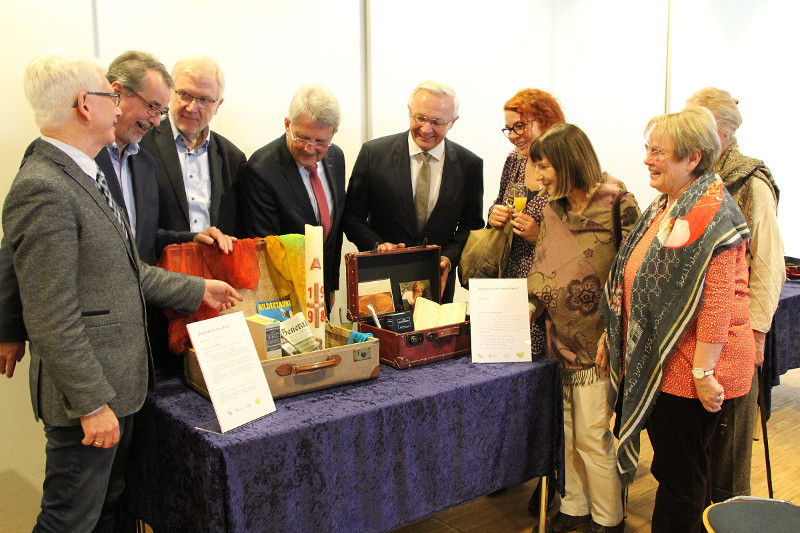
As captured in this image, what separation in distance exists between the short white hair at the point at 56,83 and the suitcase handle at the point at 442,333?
1223 millimetres

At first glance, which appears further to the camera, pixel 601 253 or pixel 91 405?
pixel 601 253

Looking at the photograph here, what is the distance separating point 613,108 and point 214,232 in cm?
366

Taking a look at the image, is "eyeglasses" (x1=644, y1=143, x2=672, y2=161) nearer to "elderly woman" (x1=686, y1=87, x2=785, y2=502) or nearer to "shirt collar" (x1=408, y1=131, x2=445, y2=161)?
"elderly woman" (x1=686, y1=87, x2=785, y2=502)

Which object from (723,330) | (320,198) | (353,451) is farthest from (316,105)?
(723,330)

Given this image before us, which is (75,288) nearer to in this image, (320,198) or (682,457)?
(320,198)

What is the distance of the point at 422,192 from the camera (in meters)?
2.76

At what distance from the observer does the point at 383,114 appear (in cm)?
340

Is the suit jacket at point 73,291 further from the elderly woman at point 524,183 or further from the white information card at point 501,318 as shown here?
the elderly woman at point 524,183

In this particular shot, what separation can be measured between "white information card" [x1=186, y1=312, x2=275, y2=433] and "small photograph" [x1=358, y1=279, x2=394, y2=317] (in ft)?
2.06

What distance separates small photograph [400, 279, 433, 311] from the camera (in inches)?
93.5

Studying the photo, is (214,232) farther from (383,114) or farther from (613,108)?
(613,108)

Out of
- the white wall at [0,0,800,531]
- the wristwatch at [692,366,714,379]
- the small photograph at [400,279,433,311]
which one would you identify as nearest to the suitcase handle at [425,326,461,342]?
the small photograph at [400,279,433,311]

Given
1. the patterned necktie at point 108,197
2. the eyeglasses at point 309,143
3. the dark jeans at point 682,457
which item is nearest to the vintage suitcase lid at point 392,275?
the eyeglasses at point 309,143

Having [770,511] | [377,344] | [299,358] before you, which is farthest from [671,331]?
[299,358]
